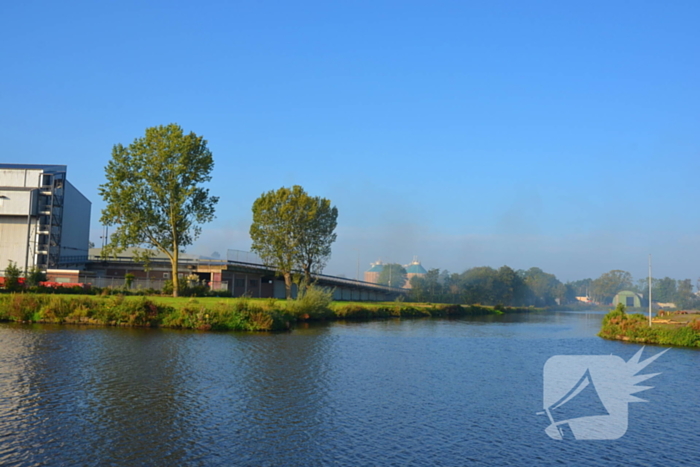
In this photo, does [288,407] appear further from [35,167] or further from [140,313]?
[35,167]

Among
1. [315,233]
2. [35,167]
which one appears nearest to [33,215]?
[35,167]

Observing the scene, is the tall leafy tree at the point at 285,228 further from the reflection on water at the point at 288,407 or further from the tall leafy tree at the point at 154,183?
the reflection on water at the point at 288,407

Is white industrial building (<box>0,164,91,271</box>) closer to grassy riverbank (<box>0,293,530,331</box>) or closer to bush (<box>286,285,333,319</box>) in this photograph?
grassy riverbank (<box>0,293,530,331</box>)

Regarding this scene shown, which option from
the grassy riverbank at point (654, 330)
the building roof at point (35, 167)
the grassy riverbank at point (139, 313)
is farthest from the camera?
the building roof at point (35, 167)

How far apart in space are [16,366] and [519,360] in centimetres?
2279

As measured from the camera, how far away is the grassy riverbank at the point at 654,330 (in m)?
38.7

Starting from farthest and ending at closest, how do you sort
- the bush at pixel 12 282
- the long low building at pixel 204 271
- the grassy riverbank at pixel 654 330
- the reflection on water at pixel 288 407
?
1. the long low building at pixel 204 271
2. the bush at pixel 12 282
3. the grassy riverbank at pixel 654 330
4. the reflection on water at pixel 288 407

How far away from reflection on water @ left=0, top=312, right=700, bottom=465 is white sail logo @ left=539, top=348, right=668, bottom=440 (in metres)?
0.49

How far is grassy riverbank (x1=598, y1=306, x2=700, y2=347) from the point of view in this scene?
127 ft

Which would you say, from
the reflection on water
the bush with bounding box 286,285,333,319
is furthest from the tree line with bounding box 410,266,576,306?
the reflection on water

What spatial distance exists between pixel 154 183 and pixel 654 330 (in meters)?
44.0

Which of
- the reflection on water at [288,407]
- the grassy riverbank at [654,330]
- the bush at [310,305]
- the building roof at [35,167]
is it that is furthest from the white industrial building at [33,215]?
the grassy riverbank at [654,330]

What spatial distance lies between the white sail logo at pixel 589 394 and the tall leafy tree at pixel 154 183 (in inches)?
1475

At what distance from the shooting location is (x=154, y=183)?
54.6m
